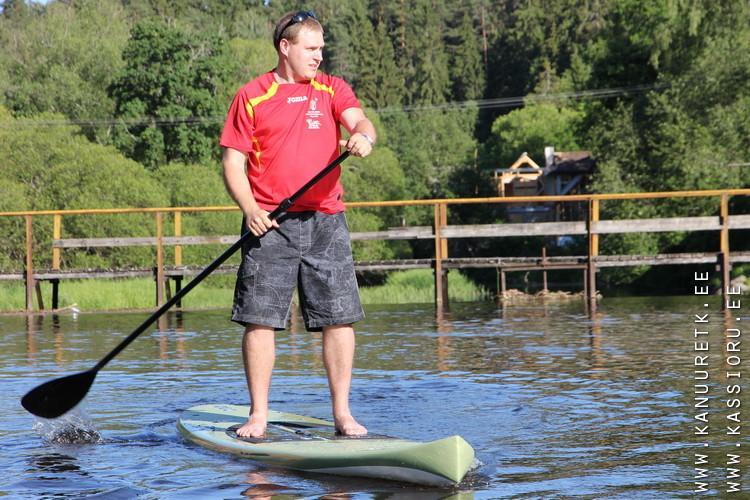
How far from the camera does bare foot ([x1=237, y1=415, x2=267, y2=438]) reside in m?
4.91

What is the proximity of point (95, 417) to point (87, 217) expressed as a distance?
28675mm

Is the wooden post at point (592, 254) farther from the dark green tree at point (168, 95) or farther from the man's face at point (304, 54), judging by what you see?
the dark green tree at point (168, 95)

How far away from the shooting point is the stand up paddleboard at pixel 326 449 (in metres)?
3.95

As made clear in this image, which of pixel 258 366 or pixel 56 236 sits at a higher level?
pixel 56 236

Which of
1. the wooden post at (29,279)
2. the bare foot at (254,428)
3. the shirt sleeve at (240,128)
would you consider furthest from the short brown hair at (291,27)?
the wooden post at (29,279)

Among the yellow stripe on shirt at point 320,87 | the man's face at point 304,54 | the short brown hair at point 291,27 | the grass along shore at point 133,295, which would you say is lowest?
the grass along shore at point 133,295

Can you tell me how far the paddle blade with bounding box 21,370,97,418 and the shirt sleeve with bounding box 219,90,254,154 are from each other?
1.24m

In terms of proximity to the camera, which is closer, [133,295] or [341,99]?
[341,99]

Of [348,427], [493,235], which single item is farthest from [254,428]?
[493,235]

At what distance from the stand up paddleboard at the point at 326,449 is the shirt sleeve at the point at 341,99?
4.34ft

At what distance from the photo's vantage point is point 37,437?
5.35 meters

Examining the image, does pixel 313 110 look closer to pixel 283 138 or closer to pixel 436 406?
pixel 283 138

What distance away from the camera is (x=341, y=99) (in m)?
5.12

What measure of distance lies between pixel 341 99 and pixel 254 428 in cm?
141
